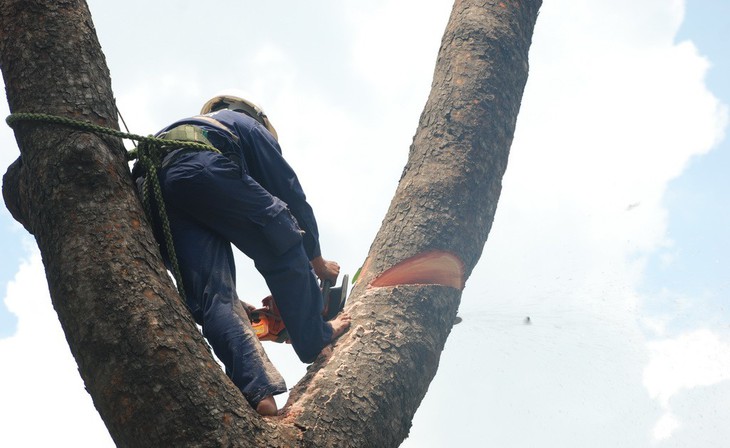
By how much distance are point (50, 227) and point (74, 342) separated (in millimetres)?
375

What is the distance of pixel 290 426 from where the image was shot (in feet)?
9.99

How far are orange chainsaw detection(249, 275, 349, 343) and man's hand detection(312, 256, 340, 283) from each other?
3 centimetres

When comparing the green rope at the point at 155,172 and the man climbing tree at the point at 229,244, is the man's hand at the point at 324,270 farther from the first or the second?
the green rope at the point at 155,172

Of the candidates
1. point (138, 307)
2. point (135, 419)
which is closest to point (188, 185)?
point (138, 307)

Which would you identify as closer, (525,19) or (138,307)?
(138,307)

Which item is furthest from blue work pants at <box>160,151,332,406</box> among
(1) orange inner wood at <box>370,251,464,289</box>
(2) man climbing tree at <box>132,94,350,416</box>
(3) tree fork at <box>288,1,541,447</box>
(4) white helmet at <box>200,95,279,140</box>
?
(4) white helmet at <box>200,95,279,140</box>

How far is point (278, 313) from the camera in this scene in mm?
4305

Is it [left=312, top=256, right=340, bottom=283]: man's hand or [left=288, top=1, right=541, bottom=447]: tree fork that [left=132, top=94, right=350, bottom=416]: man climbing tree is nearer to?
[left=288, top=1, right=541, bottom=447]: tree fork

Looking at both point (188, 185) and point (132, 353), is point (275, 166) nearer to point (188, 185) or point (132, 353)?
point (188, 185)

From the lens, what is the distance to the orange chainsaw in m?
4.29

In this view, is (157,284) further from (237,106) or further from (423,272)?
(237,106)

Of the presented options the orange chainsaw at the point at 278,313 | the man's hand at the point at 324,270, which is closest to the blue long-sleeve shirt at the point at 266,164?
the man's hand at the point at 324,270

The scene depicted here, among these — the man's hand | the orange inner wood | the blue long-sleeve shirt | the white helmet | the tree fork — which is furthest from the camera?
the white helmet

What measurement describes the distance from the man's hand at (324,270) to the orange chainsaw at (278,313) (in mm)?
26
